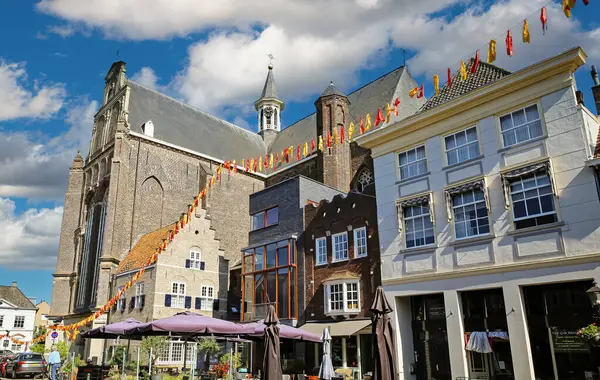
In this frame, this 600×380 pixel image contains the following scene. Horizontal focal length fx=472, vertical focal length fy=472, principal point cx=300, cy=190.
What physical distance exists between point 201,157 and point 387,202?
89.7 feet

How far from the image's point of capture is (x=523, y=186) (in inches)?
552

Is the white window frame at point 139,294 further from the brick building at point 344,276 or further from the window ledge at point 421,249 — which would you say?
the window ledge at point 421,249

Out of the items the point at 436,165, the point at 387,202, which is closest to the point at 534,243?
the point at 436,165

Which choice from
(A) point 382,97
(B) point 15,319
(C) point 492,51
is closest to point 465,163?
(C) point 492,51

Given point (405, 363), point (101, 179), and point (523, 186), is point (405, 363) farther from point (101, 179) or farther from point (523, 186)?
point (101, 179)

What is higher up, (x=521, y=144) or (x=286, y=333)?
(x=521, y=144)

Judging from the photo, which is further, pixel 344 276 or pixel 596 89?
pixel 344 276

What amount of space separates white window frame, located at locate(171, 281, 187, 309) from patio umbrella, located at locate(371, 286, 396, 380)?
19.3 metres

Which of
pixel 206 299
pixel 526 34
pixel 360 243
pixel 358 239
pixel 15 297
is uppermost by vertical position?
pixel 526 34

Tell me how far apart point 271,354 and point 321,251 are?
30.6 ft

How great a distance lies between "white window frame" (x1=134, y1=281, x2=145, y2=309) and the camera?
2795 cm

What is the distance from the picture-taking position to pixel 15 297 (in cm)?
6694

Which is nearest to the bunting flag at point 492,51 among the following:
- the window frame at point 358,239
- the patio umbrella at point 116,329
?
the window frame at point 358,239

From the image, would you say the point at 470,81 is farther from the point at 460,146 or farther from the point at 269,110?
the point at 269,110
